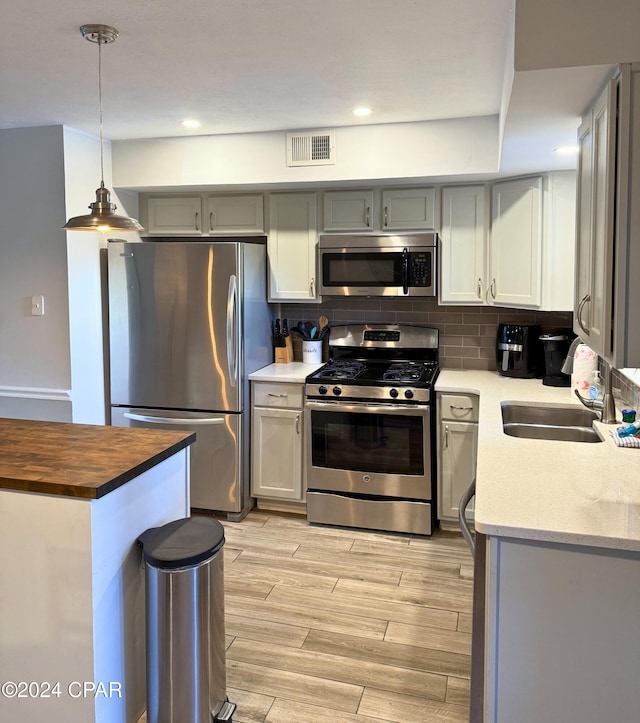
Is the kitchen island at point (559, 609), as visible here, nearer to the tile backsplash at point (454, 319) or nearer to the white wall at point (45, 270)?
the tile backsplash at point (454, 319)

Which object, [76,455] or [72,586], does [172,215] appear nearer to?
[76,455]

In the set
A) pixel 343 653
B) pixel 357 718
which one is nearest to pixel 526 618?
pixel 357 718

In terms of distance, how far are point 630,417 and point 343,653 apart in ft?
4.88

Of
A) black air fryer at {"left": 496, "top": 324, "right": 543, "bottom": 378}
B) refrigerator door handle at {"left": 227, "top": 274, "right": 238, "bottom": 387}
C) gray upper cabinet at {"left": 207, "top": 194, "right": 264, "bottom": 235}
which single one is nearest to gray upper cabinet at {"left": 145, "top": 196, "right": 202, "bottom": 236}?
gray upper cabinet at {"left": 207, "top": 194, "right": 264, "bottom": 235}

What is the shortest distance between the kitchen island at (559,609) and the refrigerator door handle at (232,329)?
220 cm

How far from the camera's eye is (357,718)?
83.8 inches

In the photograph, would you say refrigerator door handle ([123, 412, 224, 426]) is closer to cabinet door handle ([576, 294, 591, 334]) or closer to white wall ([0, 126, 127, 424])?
white wall ([0, 126, 127, 424])

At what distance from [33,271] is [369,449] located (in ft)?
7.24

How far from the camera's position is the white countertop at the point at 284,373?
3.74 m

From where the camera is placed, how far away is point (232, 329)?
12.0 feet

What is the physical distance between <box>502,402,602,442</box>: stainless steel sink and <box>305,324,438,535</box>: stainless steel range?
55cm

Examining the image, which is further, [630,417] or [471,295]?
[471,295]

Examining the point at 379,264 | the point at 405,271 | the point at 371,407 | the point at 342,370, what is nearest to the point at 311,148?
the point at 379,264

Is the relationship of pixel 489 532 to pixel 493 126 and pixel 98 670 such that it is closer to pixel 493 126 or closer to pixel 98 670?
pixel 98 670
